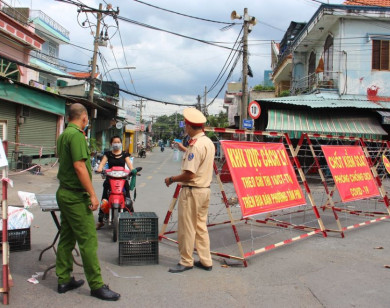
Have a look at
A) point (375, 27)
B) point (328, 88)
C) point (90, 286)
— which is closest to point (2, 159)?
point (90, 286)

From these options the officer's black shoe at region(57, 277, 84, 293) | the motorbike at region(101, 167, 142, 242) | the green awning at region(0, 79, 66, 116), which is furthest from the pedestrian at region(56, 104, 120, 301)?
the green awning at region(0, 79, 66, 116)

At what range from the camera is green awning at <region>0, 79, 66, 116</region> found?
14.5 m

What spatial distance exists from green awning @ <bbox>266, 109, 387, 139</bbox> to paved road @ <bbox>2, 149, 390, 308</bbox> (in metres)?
9.48

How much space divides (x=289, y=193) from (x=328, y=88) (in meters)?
13.3

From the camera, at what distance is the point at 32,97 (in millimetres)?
16625

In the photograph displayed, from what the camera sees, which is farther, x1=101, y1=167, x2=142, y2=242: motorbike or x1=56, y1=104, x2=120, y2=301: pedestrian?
x1=101, y1=167, x2=142, y2=242: motorbike

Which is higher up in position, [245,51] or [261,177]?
[245,51]

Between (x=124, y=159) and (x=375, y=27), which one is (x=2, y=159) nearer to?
(x=124, y=159)

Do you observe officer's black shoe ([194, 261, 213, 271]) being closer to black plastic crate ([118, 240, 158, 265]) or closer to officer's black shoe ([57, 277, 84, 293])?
black plastic crate ([118, 240, 158, 265])

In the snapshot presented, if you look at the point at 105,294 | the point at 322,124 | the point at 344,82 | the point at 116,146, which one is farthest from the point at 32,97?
the point at 105,294

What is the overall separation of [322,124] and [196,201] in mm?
12704

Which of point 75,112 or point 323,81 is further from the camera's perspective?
point 323,81

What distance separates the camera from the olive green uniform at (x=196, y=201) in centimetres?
446

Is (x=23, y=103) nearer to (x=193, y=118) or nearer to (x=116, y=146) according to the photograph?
(x=116, y=146)
